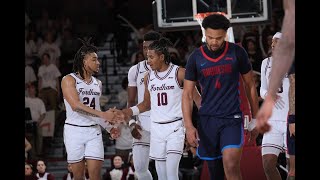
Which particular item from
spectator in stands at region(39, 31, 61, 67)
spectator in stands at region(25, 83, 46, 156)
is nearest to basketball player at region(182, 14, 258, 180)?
spectator in stands at region(25, 83, 46, 156)

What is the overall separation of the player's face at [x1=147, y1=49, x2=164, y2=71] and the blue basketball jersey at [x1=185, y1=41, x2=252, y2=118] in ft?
5.77

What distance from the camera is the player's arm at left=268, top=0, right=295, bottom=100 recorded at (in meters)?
4.48

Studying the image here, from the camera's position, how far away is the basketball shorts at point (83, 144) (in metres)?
9.64

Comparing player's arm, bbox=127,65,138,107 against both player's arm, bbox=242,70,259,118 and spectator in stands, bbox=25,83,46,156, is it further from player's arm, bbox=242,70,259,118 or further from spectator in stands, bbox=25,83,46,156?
spectator in stands, bbox=25,83,46,156

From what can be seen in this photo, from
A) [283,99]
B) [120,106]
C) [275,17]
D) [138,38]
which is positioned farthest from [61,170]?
[283,99]

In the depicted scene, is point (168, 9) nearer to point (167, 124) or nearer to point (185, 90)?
point (167, 124)

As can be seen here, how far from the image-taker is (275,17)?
55.6ft

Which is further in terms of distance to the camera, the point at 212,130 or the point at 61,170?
the point at 61,170

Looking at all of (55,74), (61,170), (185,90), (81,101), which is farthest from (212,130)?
(55,74)
